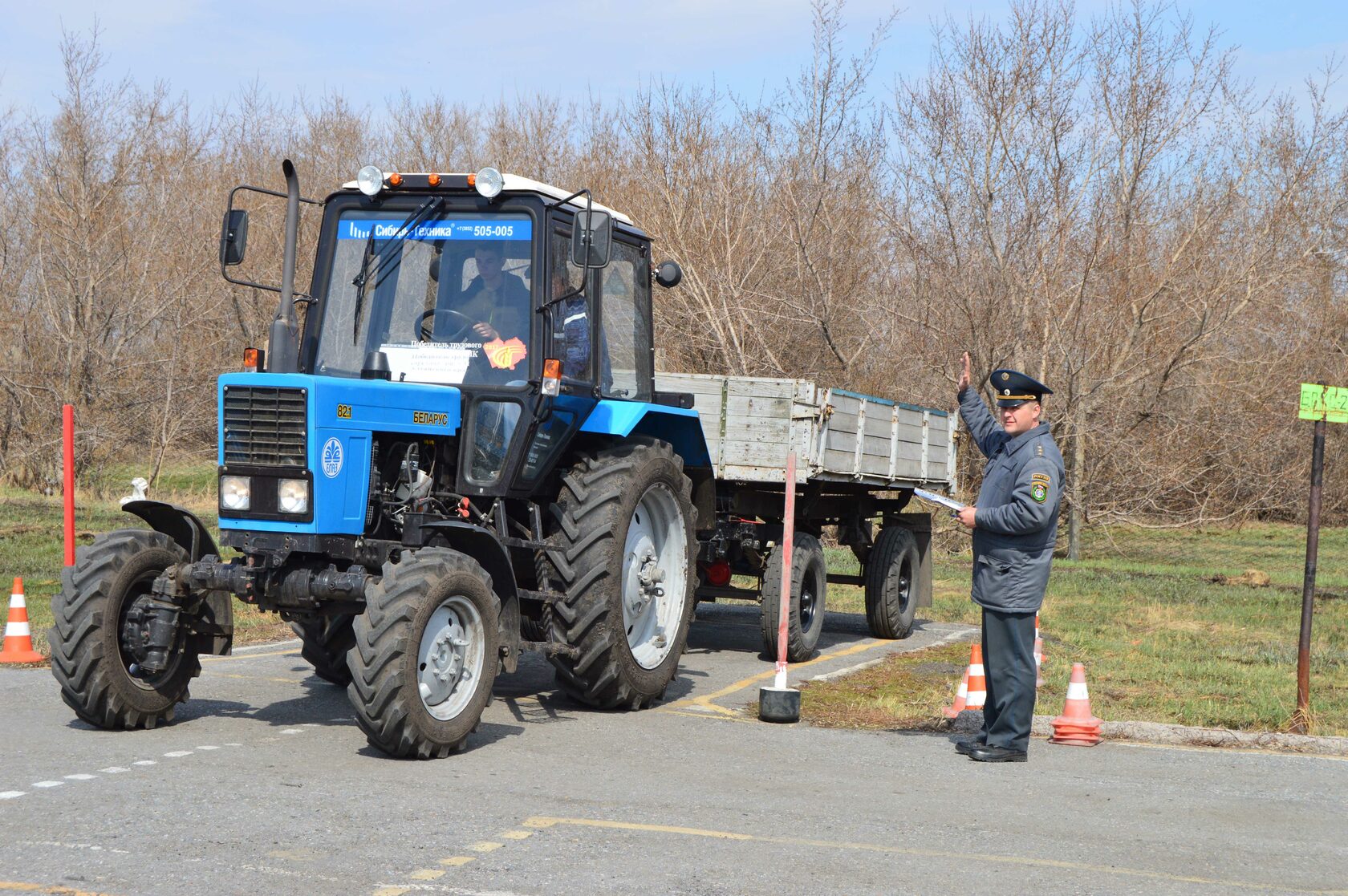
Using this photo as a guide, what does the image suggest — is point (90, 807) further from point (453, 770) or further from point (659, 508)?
point (659, 508)

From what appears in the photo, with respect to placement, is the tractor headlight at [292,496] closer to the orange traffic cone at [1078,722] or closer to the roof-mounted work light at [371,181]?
the roof-mounted work light at [371,181]

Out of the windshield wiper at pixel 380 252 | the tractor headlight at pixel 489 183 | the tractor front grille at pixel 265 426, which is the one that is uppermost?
the tractor headlight at pixel 489 183

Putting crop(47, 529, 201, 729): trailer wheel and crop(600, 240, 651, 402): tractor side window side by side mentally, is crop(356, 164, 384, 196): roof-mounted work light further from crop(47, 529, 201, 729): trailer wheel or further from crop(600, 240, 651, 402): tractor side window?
crop(47, 529, 201, 729): trailer wheel

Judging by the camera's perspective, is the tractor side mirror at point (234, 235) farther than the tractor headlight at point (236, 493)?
Yes

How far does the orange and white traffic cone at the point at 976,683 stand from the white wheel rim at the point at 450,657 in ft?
9.89

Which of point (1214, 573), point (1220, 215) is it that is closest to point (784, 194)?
point (1220, 215)

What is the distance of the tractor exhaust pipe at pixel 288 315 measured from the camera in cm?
773

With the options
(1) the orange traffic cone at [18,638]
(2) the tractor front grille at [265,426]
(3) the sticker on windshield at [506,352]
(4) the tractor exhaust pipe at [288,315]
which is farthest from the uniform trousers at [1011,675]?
(1) the orange traffic cone at [18,638]

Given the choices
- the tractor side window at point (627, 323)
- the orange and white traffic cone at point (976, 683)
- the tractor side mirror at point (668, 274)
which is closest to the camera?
the orange and white traffic cone at point (976, 683)

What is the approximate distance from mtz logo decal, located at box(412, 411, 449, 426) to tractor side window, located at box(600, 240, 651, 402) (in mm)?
1460

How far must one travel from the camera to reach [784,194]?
2516 centimetres

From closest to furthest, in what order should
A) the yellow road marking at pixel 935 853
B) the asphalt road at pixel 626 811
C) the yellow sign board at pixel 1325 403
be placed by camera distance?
1. the asphalt road at pixel 626 811
2. the yellow road marking at pixel 935 853
3. the yellow sign board at pixel 1325 403

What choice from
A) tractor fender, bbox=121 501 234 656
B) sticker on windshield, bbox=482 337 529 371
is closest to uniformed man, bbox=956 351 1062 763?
sticker on windshield, bbox=482 337 529 371

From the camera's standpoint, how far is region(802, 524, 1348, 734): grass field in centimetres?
942
